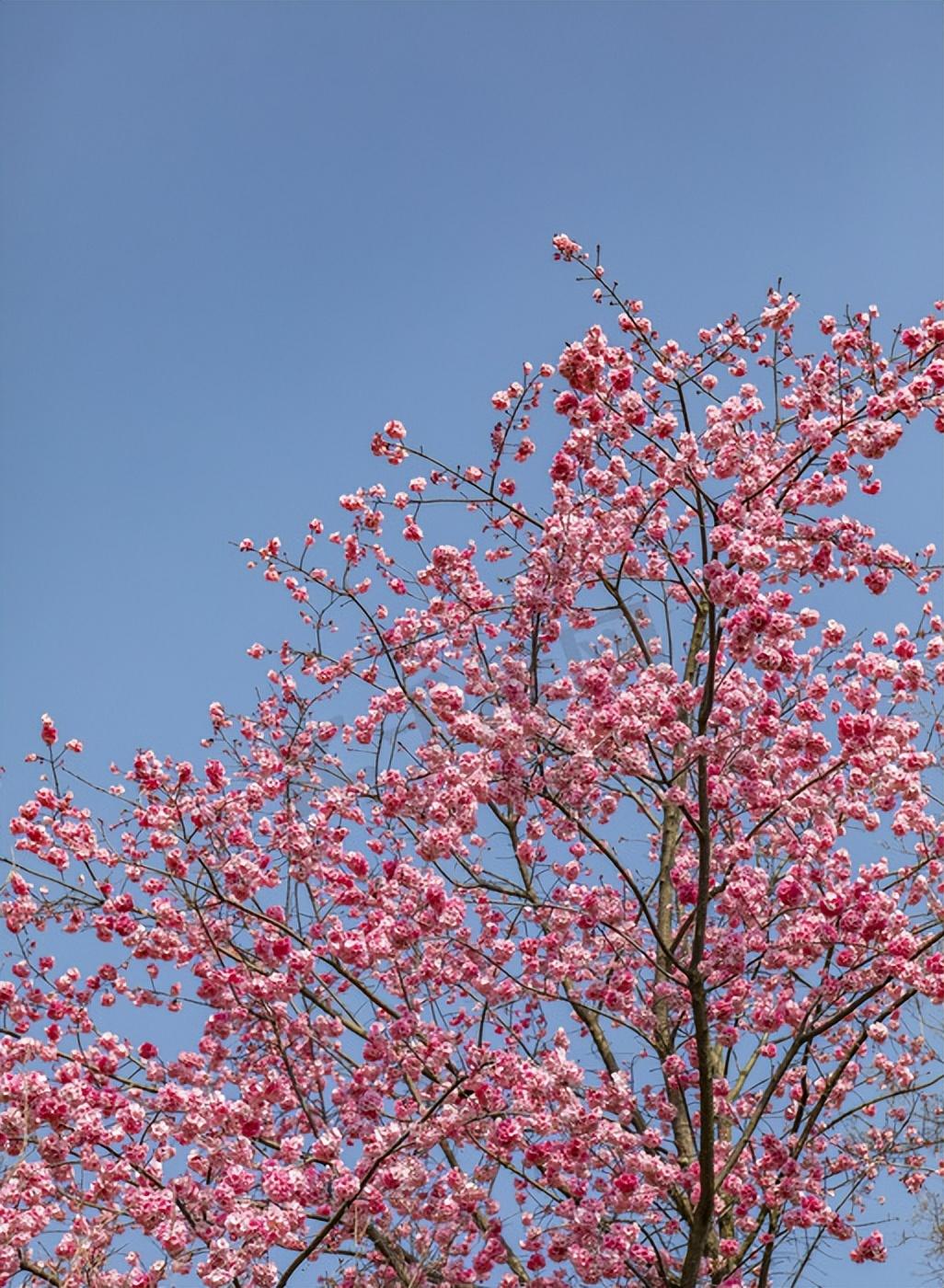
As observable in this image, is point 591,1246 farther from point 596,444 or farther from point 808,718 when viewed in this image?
point 596,444

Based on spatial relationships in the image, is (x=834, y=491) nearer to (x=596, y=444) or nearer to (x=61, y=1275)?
(x=596, y=444)

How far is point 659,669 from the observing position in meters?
7.21

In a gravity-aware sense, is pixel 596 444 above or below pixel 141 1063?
above

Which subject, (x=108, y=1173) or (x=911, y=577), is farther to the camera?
(x=911, y=577)

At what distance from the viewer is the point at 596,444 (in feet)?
24.7

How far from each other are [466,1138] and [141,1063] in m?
2.65

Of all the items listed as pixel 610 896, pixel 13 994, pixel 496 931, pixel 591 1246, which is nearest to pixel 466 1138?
pixel 591 1246

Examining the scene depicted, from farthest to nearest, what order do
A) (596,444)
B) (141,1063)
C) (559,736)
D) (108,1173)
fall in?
(141,1063)
(596,444)
(559,736)
(108,1173)

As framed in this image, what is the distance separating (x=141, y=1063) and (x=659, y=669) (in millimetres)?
4255

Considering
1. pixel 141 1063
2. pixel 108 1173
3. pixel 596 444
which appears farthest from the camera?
pixel 141 1063

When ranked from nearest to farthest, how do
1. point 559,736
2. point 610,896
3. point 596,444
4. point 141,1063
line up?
point 559,736
point 596,444
point 141,1063
point 610,896

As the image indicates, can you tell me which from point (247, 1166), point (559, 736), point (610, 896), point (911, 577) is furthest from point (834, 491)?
point (247, 1166)

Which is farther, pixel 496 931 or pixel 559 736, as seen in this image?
pixel 496 931

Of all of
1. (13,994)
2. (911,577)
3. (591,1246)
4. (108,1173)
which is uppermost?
(911,577)
